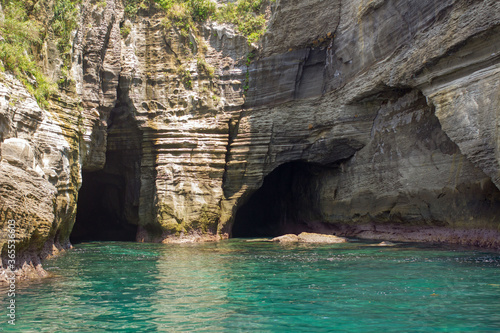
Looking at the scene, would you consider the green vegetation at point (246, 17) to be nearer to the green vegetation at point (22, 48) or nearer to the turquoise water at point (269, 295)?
the green vegetation at point (22, 48)

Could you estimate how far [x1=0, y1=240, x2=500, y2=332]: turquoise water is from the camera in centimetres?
538

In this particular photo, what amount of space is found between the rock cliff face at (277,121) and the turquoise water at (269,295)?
188 inches

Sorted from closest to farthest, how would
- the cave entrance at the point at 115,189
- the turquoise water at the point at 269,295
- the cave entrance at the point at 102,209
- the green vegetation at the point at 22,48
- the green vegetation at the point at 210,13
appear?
1. the turquoise water at the point at 269,295
2. the green vegetation at the point at 22,48
3. the green vegetation at the point at 210,13
4. the cave entrance at the point at 115,189
5. the cave entrance at the point at 102,209

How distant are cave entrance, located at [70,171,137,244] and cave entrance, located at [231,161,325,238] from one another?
5.91m

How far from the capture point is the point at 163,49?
20203 millimetres

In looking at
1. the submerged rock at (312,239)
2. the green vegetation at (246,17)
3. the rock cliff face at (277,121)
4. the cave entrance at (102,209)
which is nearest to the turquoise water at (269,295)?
the rock cliff face at (277,121)

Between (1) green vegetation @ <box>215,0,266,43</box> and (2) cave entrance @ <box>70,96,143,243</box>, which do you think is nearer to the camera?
(1) green vegetation @ <box>215,0,266,43</box>

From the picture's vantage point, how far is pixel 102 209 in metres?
24.7

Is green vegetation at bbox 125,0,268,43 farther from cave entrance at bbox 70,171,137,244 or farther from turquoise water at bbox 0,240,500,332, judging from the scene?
turquoise water at bbox 0,240,500,332

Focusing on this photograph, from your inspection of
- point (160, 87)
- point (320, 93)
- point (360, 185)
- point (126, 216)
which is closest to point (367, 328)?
point (360, 185)

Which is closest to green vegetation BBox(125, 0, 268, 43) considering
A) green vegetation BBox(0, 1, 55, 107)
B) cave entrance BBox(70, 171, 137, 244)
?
green vegetation BBox(0, 1, 55, 107)

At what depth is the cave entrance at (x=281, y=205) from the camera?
22.9 metres

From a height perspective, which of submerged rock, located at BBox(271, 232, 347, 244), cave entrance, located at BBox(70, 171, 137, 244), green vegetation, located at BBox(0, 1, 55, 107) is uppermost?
green vegetation, located at BBox(0, 1, 55, 107)

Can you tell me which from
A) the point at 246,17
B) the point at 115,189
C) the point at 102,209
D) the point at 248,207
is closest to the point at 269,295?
the point at 246,17
